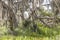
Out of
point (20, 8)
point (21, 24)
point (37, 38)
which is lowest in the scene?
point (37, 38)

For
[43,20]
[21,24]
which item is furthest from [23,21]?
[43,20]

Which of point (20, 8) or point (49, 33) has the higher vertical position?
point (20, 8)

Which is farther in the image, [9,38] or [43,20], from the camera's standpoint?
[43,20]

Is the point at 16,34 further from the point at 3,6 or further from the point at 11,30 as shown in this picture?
the point at 3,6

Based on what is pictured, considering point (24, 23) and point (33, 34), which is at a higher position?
point (24, 23)

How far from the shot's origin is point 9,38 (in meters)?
7.19

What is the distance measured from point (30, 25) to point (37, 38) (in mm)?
755

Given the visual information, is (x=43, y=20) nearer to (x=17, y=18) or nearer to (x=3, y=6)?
(x=17, y=18)

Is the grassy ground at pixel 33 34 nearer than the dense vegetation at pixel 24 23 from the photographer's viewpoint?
Yes

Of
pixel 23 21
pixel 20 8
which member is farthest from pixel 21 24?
pixel 20 8

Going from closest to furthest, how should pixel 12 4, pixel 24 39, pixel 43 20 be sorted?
pixel 24 39
pixel 12 4
pixel 43 20

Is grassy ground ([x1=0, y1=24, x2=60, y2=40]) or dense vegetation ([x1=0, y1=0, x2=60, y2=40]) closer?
grassy ground ([x1=0, y1=24, x2=60, y2=40])

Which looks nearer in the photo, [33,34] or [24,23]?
[33,34]

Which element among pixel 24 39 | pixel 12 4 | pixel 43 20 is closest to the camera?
pixel 24 39
